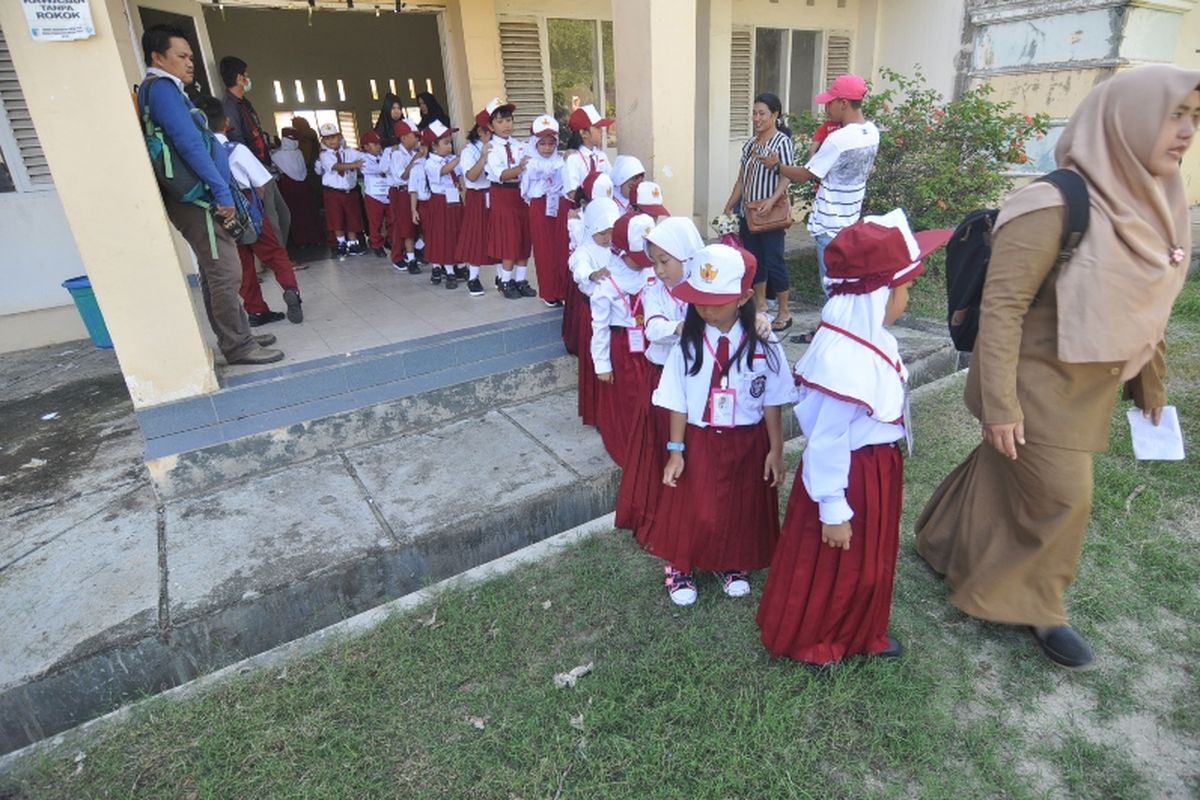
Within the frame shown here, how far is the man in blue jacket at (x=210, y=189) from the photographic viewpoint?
3.53 metres

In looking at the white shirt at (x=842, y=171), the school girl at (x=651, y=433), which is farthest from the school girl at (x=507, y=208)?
the school girl at (x=651, y=433)

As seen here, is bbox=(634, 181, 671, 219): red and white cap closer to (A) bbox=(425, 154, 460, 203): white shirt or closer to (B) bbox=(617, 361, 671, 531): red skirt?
(B) bbox=(617, 361, 671, 531): red skirt

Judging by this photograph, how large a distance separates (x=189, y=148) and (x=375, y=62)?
10589mm

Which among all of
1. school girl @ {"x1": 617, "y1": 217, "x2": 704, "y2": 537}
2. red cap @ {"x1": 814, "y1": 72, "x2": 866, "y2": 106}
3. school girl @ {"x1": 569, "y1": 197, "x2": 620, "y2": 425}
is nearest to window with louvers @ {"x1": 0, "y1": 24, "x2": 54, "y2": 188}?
school girl @ {"x1": 569, "y1": 197, "x2": 620, "y2": 425}

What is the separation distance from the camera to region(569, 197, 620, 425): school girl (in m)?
3.62

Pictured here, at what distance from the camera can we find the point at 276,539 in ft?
10.6

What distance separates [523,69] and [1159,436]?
25.2ft

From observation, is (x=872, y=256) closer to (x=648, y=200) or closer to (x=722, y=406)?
(x=722, y=406)

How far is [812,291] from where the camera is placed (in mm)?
6605

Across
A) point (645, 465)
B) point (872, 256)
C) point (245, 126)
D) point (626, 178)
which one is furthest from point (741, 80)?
point (872, 256)

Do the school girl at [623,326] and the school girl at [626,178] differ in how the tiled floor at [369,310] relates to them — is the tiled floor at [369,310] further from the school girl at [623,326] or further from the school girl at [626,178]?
the school girl at [623,326]

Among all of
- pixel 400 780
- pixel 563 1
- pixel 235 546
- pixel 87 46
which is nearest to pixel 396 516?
pixel 235 546

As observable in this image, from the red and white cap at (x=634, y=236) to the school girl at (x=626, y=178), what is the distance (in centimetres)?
122

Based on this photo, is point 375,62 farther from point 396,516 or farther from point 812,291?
point 396,516
